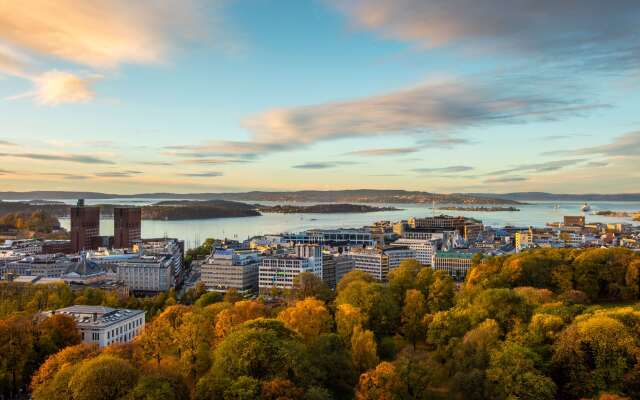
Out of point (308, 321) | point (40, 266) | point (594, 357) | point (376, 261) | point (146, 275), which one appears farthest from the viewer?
point (376, 261)

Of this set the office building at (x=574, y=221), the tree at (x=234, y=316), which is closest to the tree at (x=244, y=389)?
the tree at (x=234, y=316)

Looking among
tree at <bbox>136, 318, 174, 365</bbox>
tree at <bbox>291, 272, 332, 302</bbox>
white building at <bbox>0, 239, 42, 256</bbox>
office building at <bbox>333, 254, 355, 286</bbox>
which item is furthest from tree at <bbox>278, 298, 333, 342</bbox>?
white building at <bbox>0, 239, 42, 256</bbox>

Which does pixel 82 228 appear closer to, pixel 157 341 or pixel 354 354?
pixel 157 341

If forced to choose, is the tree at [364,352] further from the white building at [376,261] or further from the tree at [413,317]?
the white building at [376,261]

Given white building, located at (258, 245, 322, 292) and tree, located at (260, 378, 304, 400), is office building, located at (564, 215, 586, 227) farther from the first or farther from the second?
tree, located at (260, 378, 304, 400)

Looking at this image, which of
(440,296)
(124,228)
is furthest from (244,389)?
(124,228)

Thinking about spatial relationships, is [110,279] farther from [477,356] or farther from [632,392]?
[632,392]
